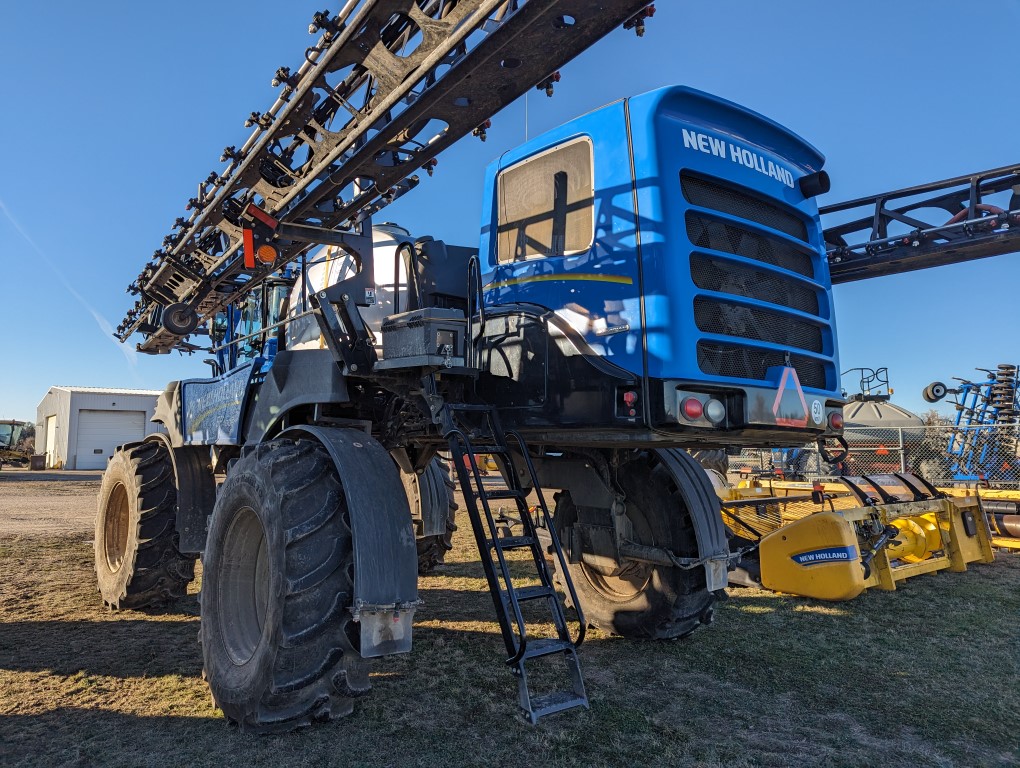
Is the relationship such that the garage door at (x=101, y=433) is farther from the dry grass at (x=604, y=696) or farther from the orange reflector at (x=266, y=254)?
the orange reflector at (x=266, y=254)

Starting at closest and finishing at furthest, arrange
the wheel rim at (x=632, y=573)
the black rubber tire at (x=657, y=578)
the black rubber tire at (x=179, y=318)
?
the black rubber tire at (x=657, y=578)
the wheel rim at (x=632, y=573)
the black rubber tire at (x=179, y=318)

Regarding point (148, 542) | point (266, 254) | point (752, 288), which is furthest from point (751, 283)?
point (148, 542)

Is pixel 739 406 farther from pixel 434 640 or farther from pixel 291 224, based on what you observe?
pixel 291 224

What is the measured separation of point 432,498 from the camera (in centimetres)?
632

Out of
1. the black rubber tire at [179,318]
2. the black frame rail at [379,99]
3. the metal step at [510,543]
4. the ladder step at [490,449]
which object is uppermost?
the black frame rail at [379,99]

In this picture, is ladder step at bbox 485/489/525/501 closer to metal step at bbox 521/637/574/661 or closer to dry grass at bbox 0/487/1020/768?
metal step at bbox 521/637/574/661

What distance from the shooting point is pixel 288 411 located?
15.1 feet

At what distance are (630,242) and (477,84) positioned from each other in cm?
113

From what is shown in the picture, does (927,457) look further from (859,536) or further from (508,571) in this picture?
(508,571)

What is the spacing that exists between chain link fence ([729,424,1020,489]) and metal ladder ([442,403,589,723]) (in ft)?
34.9

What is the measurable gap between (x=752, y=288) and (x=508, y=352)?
1.48 meters

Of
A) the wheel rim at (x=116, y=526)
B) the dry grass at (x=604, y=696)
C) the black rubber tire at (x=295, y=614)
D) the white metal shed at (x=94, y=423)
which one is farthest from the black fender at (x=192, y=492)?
the white metal shed at (x=94, y=423)

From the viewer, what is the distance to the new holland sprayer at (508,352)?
321 centimetres

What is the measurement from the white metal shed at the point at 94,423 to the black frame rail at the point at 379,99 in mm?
38505
